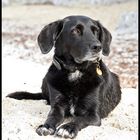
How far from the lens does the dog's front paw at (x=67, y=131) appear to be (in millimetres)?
6297

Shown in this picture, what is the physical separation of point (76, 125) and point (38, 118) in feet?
2.53

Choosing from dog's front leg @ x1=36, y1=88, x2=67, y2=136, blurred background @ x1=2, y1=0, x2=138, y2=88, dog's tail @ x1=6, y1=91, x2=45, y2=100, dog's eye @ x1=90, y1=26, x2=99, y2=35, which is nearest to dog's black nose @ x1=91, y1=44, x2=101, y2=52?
dog's eye @ x1=90, y1=26, x2=99, y2=35

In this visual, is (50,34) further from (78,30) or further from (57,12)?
(57,12)

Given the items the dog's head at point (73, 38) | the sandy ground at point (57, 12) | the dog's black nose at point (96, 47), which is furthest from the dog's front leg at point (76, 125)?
the sandy ground at point (57, 12)

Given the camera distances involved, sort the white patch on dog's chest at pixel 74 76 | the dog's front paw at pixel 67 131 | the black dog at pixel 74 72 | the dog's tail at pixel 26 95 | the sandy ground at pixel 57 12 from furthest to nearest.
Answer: the sandy ground at pixel 57 12
the dog's tail at pixel 26 95
the white patch on dog's chest at pixel 74 76
the black dog at pixel 74 72
the dog's front paw at pixel 67 131

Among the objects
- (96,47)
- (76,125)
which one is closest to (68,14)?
(96,47)

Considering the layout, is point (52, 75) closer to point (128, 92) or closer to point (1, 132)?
point (1, 132)

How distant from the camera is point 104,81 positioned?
24.6 ft

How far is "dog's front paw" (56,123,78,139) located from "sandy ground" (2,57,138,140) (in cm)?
7

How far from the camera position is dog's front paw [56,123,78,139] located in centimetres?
630

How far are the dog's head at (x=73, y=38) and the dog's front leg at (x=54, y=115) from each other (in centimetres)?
50

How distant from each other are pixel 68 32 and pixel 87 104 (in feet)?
2.98

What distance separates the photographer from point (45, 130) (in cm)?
641

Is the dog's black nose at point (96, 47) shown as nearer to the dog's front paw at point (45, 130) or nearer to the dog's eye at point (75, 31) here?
the dog's eye at point (75, 31)
